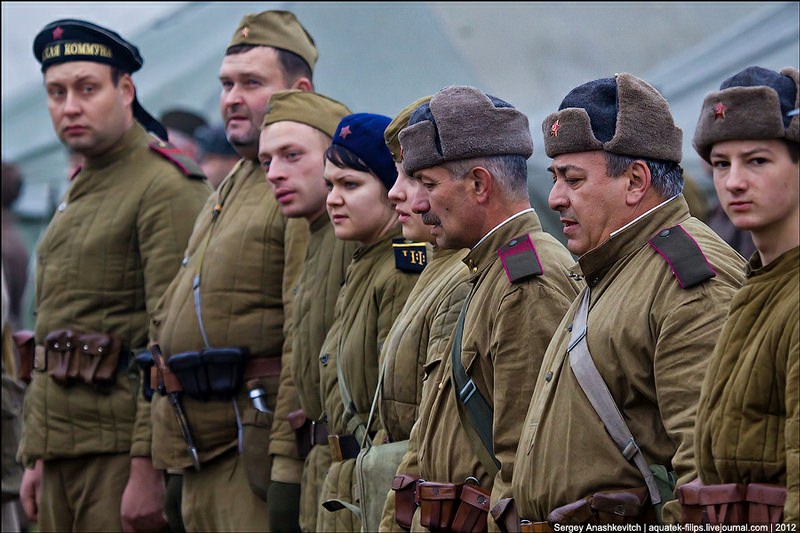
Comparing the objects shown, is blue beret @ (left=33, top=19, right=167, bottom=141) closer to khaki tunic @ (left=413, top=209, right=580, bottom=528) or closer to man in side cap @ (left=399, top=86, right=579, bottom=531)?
man in side cap @ (left=399, top=86, right=579, bottom=531)

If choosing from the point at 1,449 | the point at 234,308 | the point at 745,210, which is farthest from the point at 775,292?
the point at 1,449

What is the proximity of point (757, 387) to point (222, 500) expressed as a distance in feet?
11.9

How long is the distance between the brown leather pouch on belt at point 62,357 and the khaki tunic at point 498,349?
111 inches

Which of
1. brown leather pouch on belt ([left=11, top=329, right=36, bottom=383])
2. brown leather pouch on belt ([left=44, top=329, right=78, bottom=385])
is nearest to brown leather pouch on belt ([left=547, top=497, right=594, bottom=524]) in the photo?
brown leather pouch on belt ([left=44, top=329, right=78, bottom=385])

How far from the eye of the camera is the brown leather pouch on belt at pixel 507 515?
4.05 metres

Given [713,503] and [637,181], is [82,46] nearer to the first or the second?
[637,181]

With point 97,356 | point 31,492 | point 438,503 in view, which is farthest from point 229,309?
point 438,503

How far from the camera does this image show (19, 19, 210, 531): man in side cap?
6961 mm

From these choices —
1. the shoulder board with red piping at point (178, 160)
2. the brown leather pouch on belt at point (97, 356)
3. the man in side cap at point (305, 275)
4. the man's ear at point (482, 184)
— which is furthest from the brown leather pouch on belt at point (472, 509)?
the shoulder board with red piping at point (178, 160)

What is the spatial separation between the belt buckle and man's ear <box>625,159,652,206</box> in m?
1.85

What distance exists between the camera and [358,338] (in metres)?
5.38

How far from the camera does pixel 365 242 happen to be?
5574 millimetres

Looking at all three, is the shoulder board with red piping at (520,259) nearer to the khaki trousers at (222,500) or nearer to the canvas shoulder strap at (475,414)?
the canvas shoulder strap at (475,414)

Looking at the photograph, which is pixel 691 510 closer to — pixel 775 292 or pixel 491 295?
pixel 775 292
